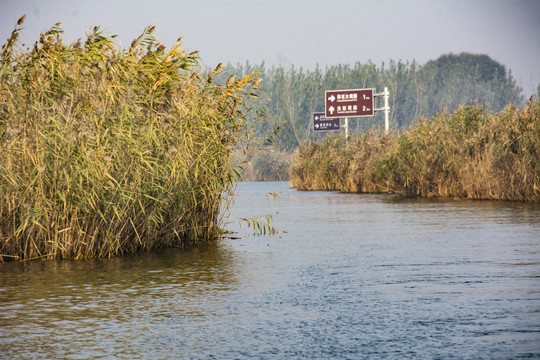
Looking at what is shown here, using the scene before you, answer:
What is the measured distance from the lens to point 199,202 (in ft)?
39.4

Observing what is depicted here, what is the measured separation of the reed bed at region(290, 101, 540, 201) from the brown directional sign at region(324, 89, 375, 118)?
52.7 feet

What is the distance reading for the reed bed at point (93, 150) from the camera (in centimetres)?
998

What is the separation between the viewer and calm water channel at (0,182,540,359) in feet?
17.6

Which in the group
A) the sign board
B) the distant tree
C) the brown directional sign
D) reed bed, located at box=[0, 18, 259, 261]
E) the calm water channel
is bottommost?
the calm water channel

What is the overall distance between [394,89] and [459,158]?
7501cm

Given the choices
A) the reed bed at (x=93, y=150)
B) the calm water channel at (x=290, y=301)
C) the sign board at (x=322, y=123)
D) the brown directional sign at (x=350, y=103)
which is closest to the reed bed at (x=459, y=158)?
the calm water channel at (x=290, y=301)

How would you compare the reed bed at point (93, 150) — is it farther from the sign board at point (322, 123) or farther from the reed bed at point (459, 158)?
the sign board at point (322, 123)

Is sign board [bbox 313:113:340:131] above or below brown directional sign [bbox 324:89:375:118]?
above

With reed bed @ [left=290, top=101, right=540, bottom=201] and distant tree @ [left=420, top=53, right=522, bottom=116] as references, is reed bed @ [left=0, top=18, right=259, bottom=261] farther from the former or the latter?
distant tree @ [left=420, top=53, right=522, bottom=116]

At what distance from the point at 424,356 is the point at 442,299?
2057 mm

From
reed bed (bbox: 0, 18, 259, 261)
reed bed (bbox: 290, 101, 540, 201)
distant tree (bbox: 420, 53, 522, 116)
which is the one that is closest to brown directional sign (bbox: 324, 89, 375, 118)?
reed bed (bbox: 290, 101, 540, 201)

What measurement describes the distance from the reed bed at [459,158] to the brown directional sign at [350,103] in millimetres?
16073

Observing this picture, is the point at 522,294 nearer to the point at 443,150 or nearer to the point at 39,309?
the point at 39,309

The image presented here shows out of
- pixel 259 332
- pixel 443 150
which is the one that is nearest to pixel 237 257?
pixel 259 332
